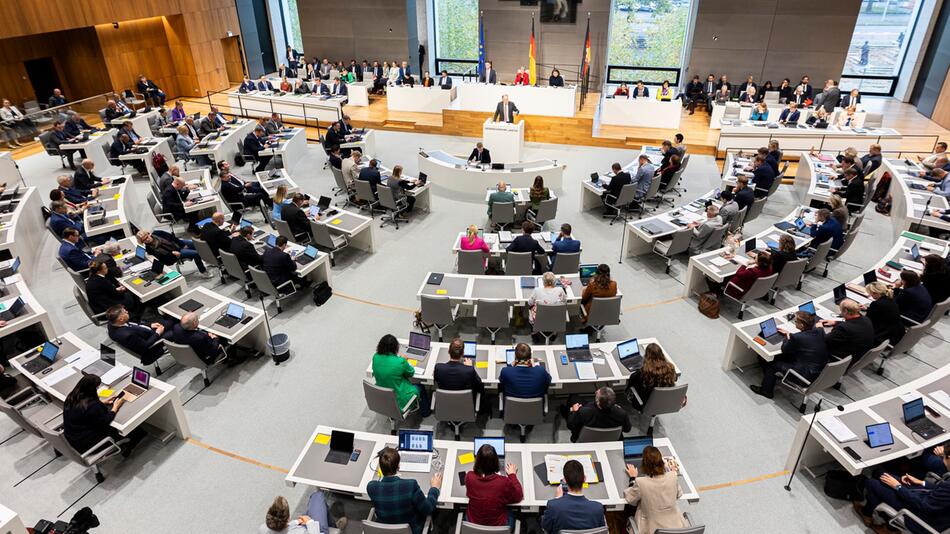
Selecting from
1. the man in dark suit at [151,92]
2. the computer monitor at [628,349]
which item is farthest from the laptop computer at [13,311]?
the man in dark suit at [151,92]

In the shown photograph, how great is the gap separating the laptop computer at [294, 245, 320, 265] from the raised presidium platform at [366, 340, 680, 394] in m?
2.84

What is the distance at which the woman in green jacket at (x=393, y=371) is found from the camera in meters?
5.82

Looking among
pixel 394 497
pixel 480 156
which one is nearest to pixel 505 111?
pixel 480 156

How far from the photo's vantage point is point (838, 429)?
5379 mm

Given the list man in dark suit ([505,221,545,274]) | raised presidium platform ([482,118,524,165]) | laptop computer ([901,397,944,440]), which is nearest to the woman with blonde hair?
laptop computer ([901,397,944,440])

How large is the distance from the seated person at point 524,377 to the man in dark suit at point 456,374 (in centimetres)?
36

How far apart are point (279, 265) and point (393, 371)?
3.33 meters

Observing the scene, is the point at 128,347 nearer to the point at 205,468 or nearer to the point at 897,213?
the point at 205,468

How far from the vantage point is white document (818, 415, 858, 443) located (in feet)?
17.3

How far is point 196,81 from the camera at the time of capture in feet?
72.1

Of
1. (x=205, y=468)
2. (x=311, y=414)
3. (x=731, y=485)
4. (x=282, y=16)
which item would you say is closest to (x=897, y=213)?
(x=731, y=485)

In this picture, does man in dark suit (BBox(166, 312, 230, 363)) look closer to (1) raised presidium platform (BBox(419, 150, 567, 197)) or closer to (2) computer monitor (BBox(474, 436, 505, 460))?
(2) computer monitor (BBox(474, 436, 505, 460))

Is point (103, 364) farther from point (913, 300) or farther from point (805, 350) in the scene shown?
point (913, 300)

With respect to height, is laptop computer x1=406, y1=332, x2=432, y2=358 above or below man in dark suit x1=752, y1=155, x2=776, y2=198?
below
